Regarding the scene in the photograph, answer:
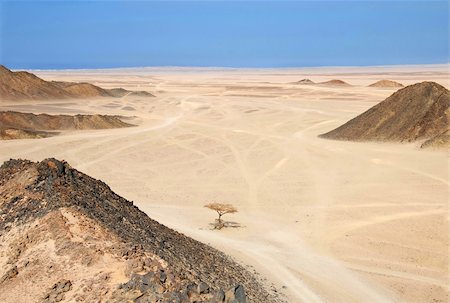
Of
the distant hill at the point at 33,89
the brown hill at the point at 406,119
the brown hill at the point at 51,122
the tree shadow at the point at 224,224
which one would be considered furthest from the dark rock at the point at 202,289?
the distant hill at the point at 33,89

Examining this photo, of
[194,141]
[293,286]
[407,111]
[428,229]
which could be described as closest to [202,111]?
[194,141]

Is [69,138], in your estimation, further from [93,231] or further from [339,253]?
[93,231]

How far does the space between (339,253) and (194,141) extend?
74.0 feet

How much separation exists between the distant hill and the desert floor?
25.2 metres

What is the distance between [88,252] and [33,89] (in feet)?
211

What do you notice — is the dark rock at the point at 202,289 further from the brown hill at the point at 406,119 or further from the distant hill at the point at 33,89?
the distant hill at the point at 33,89

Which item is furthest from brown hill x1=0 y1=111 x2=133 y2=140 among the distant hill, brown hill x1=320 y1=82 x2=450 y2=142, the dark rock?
the dark rock

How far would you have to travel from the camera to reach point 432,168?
25.9 meters

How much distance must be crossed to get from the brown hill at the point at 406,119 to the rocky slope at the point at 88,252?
23195 mm

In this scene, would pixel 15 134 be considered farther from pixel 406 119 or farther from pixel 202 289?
pixel 202 289

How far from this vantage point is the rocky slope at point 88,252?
800cm

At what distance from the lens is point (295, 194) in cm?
2289

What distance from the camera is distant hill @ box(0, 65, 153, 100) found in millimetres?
66125

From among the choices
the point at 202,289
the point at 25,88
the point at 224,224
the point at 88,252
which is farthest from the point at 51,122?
the point at 202,289
